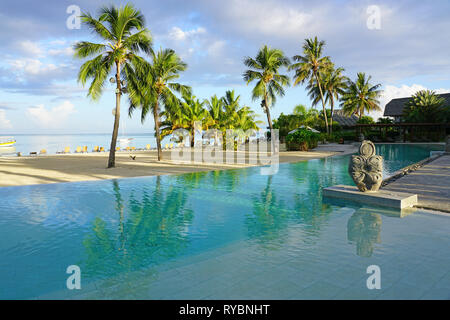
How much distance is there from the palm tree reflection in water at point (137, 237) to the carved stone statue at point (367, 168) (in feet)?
17.4

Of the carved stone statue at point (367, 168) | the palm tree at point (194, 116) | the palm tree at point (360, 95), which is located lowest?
the carved stone statue at point (367, 168)

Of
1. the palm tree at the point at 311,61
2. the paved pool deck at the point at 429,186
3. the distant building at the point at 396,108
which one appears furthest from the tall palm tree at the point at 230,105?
the distant building at the point at 396,108

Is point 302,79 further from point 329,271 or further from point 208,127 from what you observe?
point 329,271

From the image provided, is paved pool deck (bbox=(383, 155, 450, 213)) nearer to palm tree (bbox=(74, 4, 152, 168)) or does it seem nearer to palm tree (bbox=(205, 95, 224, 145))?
palm tree (bbox=(74, 4, 152, 168))

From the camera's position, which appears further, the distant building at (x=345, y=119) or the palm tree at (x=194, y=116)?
the distant building at (x=345, y=119)

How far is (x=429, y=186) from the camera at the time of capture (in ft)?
38.4

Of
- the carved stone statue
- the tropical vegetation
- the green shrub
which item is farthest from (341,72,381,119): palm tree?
the carved stone statue

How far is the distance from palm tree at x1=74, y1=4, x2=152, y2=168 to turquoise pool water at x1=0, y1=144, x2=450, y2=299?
8839mm

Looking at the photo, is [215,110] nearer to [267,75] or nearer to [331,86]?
[267,75]

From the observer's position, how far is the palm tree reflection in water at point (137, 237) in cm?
550

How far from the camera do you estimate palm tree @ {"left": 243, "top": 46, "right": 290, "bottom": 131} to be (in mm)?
28859

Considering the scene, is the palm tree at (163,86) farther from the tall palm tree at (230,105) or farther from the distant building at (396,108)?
the distant building at (396,108)
